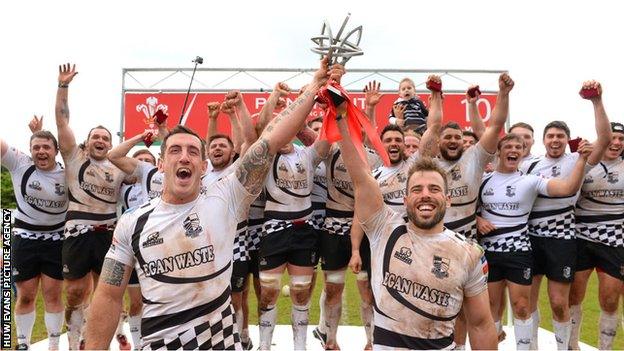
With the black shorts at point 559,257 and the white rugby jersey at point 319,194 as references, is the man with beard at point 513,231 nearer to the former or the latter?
the black shorts at point 559,257

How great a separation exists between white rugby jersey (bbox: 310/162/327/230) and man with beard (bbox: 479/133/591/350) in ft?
6.15

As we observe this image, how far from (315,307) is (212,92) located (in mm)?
5919

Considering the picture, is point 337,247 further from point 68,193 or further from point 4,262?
point 4,262

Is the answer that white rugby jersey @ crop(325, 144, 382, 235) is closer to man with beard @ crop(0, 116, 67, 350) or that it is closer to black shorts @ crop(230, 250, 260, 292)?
black shorts @ crop(230, 250, 260, 292)

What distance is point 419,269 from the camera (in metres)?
3.41

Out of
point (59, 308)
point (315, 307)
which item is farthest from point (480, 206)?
point (315, 307)

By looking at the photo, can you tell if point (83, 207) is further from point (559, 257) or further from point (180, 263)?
point (559, 257)

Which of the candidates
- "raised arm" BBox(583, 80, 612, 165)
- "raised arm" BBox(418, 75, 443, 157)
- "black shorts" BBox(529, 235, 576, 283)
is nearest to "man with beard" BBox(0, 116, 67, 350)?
"raised arm" BBox(418, 75, 443, 157)

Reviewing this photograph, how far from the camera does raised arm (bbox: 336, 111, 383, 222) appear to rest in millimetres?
3436

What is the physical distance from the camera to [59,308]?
6.61 metres

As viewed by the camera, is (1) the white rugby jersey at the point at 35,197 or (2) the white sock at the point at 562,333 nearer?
(2) the white sock at the point at 562,333

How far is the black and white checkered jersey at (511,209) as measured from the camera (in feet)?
18.6

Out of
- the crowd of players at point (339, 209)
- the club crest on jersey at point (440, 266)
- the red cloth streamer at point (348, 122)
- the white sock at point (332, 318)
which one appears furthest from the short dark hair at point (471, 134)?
the club crest on jersey at point (440, 266)

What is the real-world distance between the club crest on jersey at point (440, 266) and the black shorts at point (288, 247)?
109 inches
